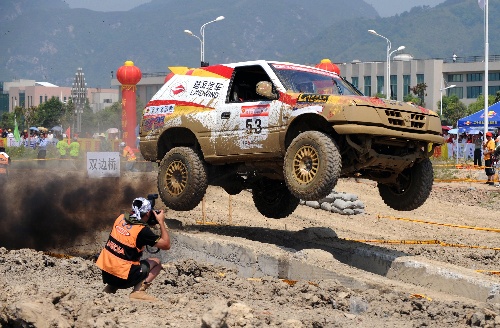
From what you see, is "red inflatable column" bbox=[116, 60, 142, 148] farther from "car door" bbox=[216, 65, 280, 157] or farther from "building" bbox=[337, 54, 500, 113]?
"building" bbox=[337, 54, 500, 113]

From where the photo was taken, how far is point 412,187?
12.6 meters

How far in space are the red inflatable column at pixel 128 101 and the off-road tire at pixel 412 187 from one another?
2293cm

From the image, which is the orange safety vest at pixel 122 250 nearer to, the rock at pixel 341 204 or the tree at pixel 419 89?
the rock at pixel 341 204

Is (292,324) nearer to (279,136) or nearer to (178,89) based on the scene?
(279,136)

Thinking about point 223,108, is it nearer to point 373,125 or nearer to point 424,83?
point 373,125

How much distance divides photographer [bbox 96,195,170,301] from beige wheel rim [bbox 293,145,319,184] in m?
2.67

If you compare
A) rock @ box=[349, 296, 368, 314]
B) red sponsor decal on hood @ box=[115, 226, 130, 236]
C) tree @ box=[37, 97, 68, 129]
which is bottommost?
rock @ box=[349, 296, 368, 314]

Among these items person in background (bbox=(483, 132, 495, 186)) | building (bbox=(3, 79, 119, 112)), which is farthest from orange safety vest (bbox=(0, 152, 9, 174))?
building (bbox=(3, 79, 119, 112))

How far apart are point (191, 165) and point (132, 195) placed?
3435 millimetres

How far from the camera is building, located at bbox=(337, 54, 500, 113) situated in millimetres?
114375

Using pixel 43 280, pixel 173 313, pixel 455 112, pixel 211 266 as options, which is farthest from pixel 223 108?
pixel 455 112

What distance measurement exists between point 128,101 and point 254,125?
81.5 feet

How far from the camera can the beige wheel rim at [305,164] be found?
11477mm

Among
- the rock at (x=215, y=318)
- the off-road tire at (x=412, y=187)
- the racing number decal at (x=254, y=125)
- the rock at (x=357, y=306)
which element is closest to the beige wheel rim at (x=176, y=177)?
the racing number decal at (x=254, y=125)
